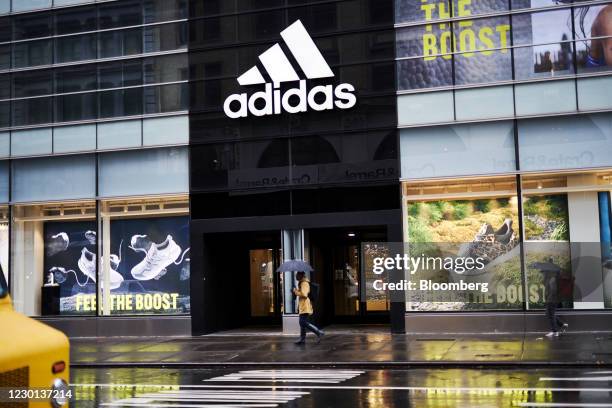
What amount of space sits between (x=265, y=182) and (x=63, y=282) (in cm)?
775

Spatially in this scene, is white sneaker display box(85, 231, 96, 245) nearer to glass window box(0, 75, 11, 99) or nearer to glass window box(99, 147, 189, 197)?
glass window box(99, 147, 189, 197)

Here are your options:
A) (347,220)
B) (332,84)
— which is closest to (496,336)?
(347,220)

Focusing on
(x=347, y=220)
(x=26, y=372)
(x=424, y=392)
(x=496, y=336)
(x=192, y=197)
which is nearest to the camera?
(x=26, y=372)

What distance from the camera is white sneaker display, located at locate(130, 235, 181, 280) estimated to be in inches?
901

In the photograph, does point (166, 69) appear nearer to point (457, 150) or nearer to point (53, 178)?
point (53, 178)

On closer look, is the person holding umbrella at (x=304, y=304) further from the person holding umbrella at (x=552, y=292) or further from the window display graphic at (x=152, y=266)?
the person holding umbrella at (x=552, y=292)

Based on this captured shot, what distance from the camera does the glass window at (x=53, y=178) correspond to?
77.5ft

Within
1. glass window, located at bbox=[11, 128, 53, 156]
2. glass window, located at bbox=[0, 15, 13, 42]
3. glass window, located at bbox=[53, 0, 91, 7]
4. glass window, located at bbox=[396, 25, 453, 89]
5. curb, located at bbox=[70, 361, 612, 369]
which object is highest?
glass window, located at bbox=[53, 0, 91, 7]

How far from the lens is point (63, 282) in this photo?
78.3ft

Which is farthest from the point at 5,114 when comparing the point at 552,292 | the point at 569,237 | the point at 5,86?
the point at 569,237

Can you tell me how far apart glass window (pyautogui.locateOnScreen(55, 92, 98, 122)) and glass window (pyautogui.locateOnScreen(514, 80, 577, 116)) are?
13.3 metres

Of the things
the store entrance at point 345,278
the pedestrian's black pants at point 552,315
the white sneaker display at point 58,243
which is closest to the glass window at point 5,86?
the white sneaker display at point 58,243

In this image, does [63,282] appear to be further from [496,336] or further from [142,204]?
[496,336]

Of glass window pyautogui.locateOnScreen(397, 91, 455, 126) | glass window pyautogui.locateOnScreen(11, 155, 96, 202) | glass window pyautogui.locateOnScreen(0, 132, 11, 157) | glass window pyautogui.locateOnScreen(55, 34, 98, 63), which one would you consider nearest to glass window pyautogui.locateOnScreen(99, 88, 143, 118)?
glass window pyautogui.locateOnScreen(55, 34, 98, 63)
